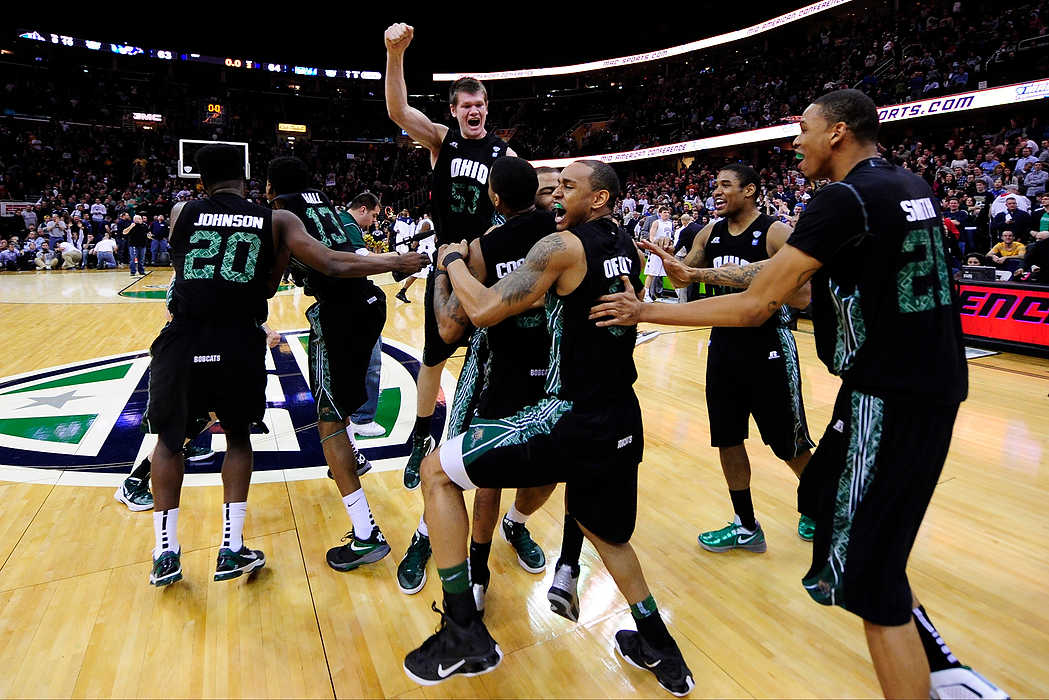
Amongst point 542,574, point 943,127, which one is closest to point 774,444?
point 542,574

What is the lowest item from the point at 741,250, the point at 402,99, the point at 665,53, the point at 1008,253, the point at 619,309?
the point at 619,309

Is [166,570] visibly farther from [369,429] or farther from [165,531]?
[369,429]

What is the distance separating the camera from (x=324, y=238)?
3.29 metres

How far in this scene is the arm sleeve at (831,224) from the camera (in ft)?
5.49

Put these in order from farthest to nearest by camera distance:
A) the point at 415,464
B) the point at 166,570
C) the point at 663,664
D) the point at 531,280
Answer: the point at 415,464 < the point at 166,570 < the point at 663,664 < the point at 531,280

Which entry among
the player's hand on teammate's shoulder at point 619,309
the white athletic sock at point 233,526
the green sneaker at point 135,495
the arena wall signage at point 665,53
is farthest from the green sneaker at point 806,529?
the arena wall signage at point 665,53

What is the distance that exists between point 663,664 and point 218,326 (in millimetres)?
2352

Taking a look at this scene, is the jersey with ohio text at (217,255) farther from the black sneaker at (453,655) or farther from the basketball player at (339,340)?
the black sneaker at (453,655)

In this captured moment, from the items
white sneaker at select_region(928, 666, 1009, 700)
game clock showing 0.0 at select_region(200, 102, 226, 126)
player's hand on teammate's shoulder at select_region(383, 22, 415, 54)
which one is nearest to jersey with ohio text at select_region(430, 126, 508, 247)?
player's hand on teammate's shoulder at select_region(383, 22, 415, 54)

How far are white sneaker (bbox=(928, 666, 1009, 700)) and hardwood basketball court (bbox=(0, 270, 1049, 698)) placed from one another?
30 cm

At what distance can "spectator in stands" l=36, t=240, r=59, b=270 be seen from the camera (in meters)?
17.2

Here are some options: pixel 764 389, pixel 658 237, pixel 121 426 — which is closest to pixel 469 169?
pixel 764 389

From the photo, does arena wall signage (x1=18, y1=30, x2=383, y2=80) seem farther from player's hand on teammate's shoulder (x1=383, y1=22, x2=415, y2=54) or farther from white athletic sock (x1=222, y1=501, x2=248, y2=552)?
white athletic sock (x1=222, y1=501, x2=248, y2=552)

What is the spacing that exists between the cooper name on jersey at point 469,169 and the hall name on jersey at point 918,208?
2.16 meters
